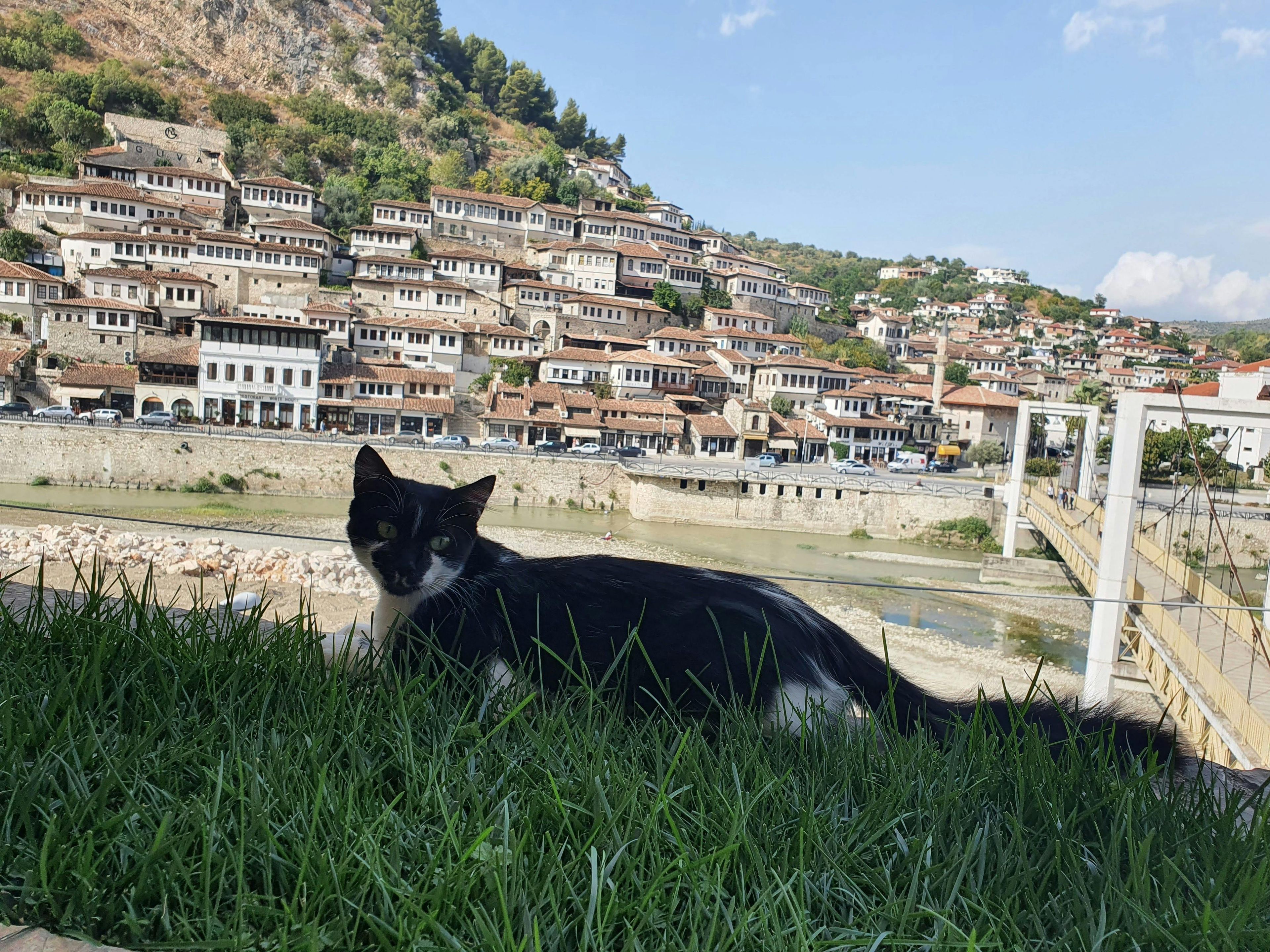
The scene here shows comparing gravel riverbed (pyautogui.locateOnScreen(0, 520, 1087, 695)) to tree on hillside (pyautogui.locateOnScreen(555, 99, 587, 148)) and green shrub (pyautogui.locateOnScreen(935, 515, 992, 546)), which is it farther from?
tree on hillside (pyautogui.locateOnScreen(555, 99, 587, 148))

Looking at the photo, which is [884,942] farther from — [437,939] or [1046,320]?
[1046,320]

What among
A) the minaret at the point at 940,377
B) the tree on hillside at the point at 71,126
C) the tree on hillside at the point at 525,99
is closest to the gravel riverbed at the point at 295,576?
the minaret at the point at 940,377

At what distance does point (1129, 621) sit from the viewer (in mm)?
12359

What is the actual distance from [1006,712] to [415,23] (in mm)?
93350

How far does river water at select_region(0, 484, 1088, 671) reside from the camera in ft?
60.4

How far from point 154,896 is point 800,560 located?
2443 centimetres

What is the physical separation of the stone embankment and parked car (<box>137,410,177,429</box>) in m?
10.1

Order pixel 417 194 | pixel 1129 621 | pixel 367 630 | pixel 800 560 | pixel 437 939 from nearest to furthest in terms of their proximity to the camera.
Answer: pixel 437 939
pixel 367 630
pixel 1129 621
pixel 800 560
pixel 417 194

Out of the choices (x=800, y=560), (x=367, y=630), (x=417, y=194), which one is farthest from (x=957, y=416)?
(x=367, y=630)

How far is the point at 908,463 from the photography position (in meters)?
38.0

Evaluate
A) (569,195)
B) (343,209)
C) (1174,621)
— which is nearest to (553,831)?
(1174,621)

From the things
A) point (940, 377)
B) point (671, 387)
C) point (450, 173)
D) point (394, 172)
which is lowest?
point (671, 387)

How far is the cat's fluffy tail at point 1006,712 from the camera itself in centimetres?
162

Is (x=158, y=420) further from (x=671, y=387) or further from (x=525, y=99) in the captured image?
(x=525, y=99)
